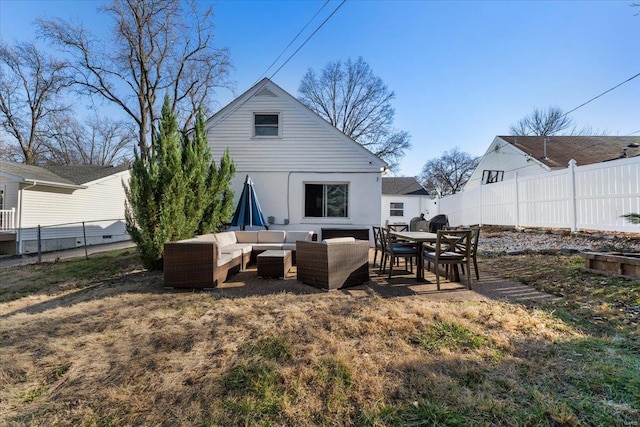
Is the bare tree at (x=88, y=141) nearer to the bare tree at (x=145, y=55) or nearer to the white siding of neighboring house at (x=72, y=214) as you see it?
the bare tree at (x=145, y=55)

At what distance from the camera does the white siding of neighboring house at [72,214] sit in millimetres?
12844

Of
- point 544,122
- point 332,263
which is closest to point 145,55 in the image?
point 332,263

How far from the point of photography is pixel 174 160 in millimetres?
6098

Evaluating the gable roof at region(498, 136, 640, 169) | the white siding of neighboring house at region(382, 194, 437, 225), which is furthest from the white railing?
the gable roof at region(498, 136, 640, 169)

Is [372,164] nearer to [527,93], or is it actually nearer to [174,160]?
[174,160]

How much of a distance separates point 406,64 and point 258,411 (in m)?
12.3

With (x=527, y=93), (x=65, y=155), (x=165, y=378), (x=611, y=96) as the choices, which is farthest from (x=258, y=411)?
(x=65, y=155)

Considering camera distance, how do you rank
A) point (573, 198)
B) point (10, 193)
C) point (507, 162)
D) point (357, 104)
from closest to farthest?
point (573, 198)
point (10, 193)
point (507, 162)
point (357, 104)

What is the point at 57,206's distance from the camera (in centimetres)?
1423

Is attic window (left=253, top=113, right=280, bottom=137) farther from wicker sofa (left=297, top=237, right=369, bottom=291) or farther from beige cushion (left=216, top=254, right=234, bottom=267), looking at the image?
wicker sofa (left=297, top=237, right=369, bottom=291)

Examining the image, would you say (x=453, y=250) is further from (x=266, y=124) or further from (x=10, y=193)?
(x=10, y=193)

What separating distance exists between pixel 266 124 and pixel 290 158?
1.44 metres

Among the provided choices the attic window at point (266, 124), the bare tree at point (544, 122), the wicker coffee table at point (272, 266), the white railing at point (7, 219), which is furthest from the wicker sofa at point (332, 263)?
the bare tree at point (544, 122)

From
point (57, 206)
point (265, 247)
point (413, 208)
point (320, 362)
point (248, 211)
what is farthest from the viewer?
point (413, 208)
